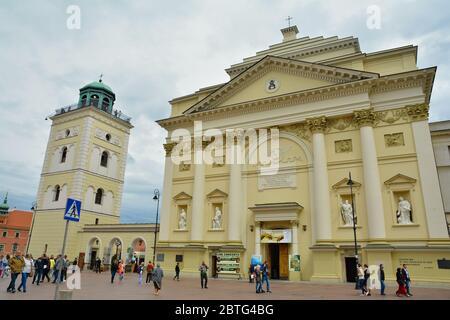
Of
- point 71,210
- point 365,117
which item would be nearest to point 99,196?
point 365,117

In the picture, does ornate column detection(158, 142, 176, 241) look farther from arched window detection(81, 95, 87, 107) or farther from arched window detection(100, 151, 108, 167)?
arched window detection(81, 95, 87, 107)

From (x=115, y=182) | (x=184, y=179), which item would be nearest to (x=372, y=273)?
(x=184, y=179)

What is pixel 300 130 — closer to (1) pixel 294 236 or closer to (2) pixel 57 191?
(1) pixel 294 236

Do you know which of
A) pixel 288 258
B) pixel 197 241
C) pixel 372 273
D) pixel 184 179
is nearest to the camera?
pixel 372 273

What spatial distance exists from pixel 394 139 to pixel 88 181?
36811 mm

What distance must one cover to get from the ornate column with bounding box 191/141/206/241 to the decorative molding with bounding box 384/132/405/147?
14.8 meters

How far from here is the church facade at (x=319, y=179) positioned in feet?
71.3

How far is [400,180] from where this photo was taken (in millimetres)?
22406

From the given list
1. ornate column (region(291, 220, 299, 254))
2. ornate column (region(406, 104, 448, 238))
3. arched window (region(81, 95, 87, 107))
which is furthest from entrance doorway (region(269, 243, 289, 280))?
arched window (region(81, 95, 87, 107))

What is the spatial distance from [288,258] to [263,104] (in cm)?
1251

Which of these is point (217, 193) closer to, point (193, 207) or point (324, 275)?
point (193, 207)

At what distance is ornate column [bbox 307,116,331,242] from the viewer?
76.3ft

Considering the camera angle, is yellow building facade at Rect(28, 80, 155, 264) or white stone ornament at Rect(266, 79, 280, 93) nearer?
white stone ornament at Rect(266, 79, 280, 93)
